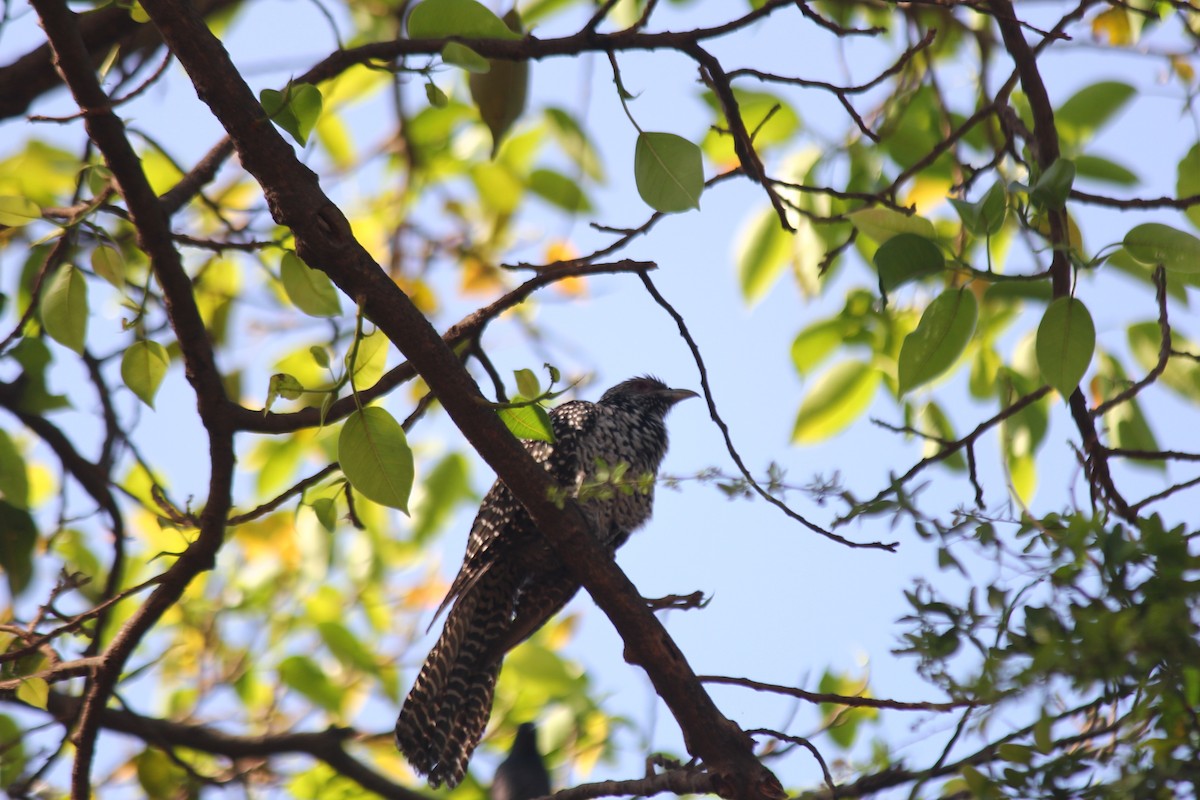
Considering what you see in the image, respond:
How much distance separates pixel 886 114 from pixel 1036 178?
171 cm

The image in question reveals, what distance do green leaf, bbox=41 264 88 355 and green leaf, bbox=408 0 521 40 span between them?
3.37 ft

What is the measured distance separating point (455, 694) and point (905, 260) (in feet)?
8.61

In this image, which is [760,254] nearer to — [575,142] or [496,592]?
[575,142]

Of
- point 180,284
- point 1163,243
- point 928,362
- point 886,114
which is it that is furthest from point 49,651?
point 886,114

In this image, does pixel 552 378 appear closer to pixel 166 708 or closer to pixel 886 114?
pixel 886 114

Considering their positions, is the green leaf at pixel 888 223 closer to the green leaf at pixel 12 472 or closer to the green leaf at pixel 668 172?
the green leaf at pixel 668 172

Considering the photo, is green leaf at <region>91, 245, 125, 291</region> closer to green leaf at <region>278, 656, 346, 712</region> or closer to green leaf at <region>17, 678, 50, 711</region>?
green leaf at <region>17, 678, 50, 711</region>

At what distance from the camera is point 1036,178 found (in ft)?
7.00

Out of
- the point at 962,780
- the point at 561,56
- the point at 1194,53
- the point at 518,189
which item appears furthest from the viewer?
the point at 518,189

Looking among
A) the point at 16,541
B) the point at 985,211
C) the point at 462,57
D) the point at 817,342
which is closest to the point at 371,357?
the point at 462,57

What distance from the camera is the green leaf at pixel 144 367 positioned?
2777 mm

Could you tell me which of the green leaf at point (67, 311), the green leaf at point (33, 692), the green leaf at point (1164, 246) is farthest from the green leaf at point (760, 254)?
the green leaf at point (33, 692)

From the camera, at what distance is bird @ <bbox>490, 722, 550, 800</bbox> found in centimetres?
293

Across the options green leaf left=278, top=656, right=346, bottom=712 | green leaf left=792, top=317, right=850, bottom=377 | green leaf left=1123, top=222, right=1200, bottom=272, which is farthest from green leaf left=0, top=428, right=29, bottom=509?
green leaf left=1123, top=222, right=1200, bottom=272
